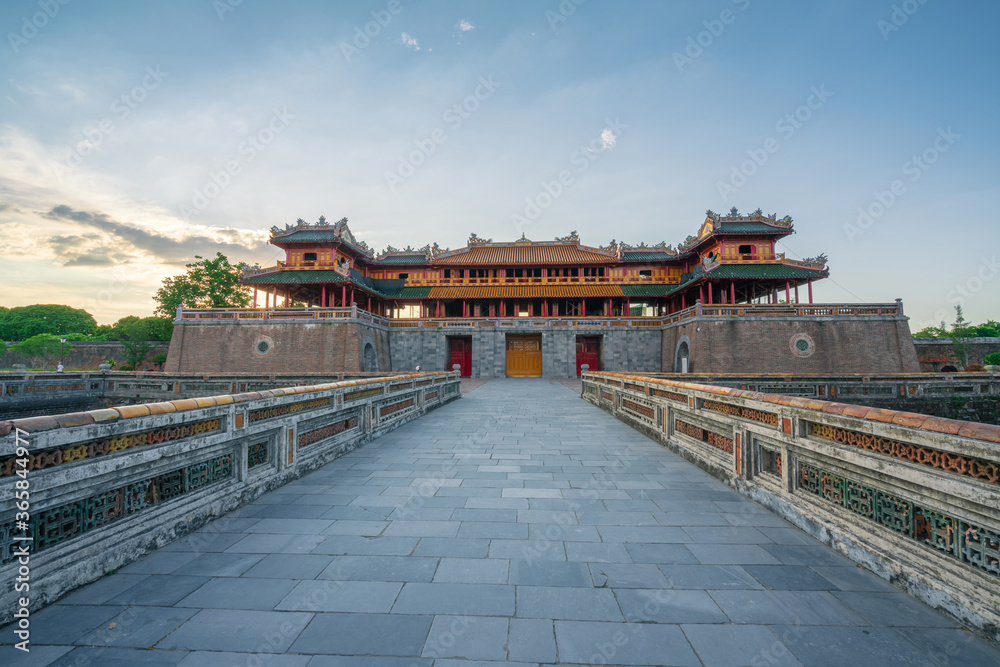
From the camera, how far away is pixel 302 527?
362cm

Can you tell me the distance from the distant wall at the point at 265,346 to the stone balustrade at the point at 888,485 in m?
23.2

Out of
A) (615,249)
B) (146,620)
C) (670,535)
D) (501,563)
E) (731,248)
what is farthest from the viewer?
(615,249)

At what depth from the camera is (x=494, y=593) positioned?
2.61 meters

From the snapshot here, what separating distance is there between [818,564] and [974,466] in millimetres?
1202

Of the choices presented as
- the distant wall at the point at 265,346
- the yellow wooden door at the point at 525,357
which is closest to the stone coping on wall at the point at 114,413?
the distant wall at the point at 265,346

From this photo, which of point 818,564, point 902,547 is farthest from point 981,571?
point 818,564

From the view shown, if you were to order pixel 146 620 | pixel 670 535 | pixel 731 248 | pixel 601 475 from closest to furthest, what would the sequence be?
pixel 146 620 → pixel 670 535 → pixel 601 475 → pixel 731 248

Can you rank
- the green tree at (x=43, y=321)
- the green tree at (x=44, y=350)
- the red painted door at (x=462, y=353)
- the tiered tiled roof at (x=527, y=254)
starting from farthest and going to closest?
the green tree at (x=43, y=321), the green tree at (x=44, y=350), the tiered tiled roof at (x=527, y=254), the red painted door at (x=462, y=353)

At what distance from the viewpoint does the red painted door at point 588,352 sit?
28.9 meters

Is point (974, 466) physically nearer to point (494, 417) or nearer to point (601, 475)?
point (601, 475)

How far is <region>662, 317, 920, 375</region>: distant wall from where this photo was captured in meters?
22.9

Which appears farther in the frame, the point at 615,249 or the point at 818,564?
the point at 615,249

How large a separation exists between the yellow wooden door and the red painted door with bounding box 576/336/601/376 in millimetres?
2712

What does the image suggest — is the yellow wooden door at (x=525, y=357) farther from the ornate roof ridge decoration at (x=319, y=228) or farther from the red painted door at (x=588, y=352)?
the ornate roof ridge decoration at (x=319, y=228)
